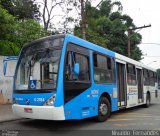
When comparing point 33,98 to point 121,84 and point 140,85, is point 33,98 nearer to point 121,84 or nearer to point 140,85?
point 121,84

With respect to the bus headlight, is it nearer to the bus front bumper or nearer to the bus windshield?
the bus front bumper

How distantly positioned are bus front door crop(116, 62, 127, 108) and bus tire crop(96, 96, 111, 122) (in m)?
1.52

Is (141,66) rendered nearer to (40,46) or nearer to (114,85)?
(114,85)

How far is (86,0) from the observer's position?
20078mm

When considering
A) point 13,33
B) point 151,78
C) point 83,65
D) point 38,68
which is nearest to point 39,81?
point 38,68

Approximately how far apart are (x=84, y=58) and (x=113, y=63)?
2.61 m

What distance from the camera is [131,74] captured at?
45.9ft

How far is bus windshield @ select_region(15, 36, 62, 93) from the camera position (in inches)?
331

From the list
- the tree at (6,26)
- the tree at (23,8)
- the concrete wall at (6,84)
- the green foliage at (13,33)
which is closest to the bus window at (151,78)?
the green foliage at (13,33)

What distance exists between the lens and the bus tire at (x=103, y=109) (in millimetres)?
10141

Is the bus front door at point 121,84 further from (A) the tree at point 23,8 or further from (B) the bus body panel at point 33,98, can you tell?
(A) the tree at point 23,8

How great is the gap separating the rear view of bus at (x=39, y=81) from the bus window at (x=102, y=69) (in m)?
2.06

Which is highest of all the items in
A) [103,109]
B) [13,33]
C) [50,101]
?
[13,33]

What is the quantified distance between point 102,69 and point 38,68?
2.94 m
